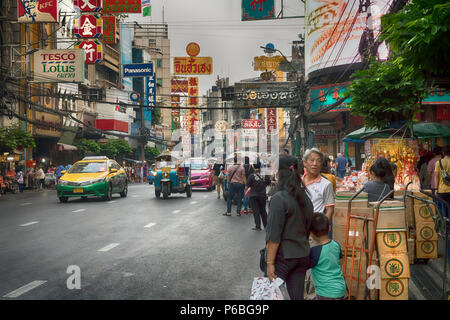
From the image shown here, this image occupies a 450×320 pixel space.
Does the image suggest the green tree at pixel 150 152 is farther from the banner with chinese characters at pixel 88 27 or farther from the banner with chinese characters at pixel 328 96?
the banner with chinese characters at pixel 88 27

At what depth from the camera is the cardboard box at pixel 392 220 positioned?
5984 mm

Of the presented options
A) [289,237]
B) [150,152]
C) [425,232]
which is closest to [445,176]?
[425,232]

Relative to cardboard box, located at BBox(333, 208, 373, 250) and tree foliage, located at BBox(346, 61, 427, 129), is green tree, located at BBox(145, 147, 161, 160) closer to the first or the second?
tree foliage, located at BBox(346, 61, 427, 129)

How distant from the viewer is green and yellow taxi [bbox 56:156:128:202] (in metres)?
21.2

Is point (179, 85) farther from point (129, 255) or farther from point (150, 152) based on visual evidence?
point (129, 255)

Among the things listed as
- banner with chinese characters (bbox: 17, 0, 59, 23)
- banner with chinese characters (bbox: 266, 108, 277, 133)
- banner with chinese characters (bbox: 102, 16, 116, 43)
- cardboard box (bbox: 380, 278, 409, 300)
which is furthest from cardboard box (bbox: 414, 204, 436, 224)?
banner with chinese characters (bbox: 266, 108, 277, 133)

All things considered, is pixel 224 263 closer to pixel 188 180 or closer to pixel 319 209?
pixel 319 209

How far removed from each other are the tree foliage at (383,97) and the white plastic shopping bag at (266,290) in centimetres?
749

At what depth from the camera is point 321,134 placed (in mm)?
38844

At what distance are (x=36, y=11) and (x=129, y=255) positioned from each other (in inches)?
863

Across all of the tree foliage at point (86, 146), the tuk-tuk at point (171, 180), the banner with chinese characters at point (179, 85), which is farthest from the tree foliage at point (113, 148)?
the tuk-tuk at point (171, 180)

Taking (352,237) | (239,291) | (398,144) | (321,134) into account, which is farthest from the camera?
(321,134)
